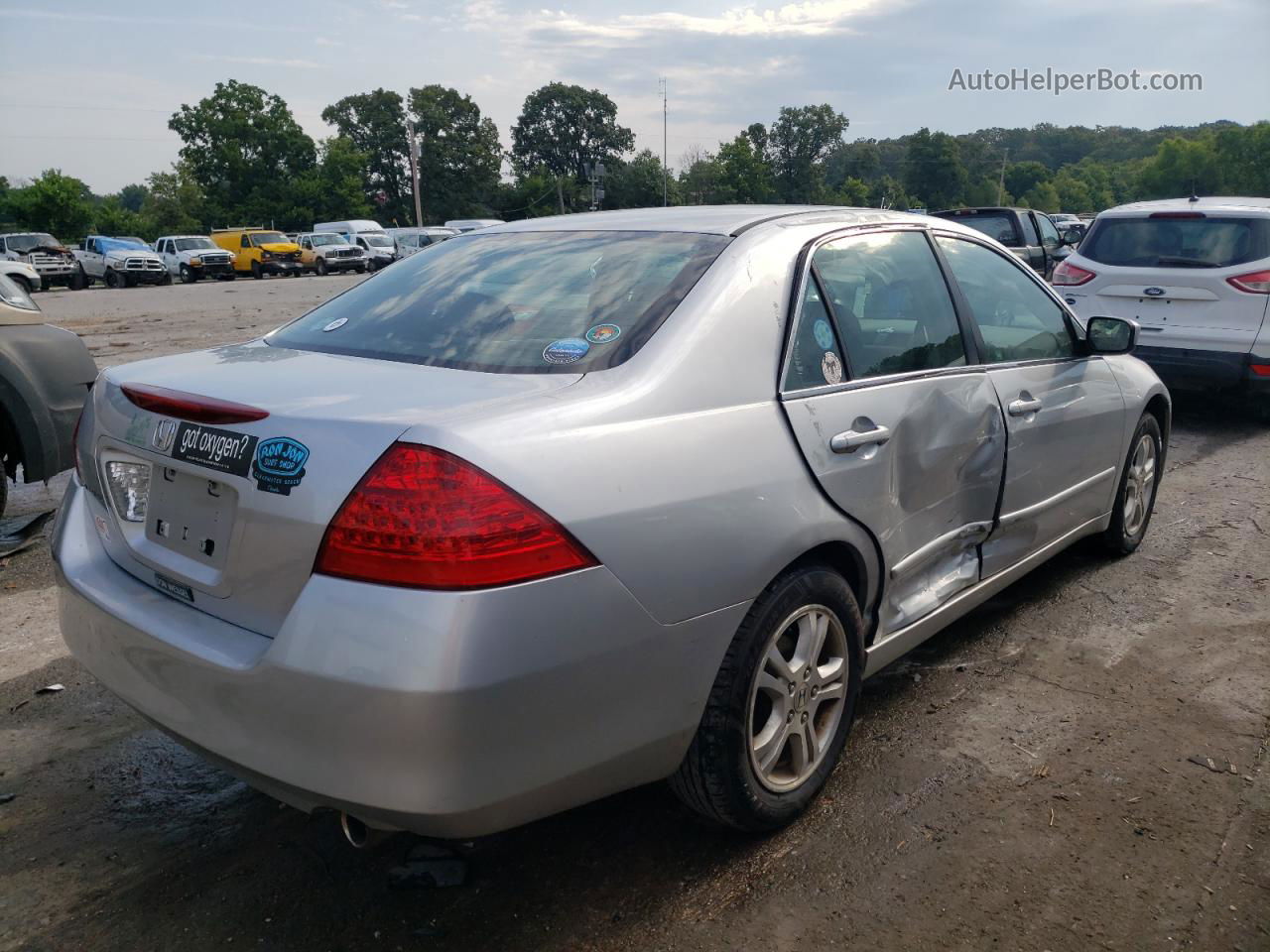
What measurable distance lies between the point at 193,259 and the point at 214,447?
4012 cm

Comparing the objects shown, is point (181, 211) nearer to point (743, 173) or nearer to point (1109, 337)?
point (743, 173)

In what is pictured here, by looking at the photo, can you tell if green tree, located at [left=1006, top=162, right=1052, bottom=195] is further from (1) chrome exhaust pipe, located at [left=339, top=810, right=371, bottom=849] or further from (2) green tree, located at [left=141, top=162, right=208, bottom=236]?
(1) chrome exhaust pipe, located at [left=339, top=810, right=371, bottom=849]

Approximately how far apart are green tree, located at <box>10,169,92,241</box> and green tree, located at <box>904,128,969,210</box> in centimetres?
6274

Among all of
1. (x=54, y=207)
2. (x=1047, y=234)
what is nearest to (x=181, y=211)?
(x=54, y=207)

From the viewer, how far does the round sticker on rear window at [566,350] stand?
2.53 meters

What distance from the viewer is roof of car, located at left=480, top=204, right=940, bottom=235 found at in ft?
10.3

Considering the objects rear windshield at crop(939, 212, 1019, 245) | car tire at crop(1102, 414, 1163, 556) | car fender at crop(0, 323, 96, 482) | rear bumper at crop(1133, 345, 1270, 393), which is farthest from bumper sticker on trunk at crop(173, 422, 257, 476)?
rear windshield at crop(939, 212, 1019, 245)

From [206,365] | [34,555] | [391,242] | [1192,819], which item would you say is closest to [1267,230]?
[1192,819]

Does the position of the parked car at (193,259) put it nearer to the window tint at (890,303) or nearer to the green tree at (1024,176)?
the window tint at (890,303)

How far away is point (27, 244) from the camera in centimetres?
3422

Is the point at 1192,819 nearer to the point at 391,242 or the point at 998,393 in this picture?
the point at 998,393

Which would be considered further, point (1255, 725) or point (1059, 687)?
point (1059, 687)

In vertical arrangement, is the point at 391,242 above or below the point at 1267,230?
below

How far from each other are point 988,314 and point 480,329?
202 cm
